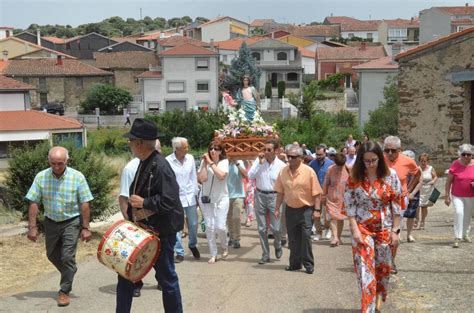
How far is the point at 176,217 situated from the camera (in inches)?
249

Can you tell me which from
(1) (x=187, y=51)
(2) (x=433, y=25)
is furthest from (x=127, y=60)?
(2) (x=433, y=25)

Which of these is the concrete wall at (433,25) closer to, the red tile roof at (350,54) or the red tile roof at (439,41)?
the red tile roof at (439,41)

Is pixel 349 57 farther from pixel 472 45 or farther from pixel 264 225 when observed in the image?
pixel 264 225

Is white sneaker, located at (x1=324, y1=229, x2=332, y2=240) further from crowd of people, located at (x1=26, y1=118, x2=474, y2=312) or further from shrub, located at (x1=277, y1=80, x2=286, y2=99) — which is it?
shrub, located at (x1=277, y1=80, x2=286, y2=99)

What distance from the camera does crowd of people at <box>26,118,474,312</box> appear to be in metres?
6.29

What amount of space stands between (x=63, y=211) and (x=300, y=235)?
10.6 feet

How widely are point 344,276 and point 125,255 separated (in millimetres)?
3652

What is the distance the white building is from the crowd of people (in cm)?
5328

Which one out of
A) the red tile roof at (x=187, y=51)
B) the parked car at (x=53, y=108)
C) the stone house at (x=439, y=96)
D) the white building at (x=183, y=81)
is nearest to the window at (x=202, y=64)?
the white building at (x=183, y=81)

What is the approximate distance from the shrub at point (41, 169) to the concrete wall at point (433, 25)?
28386mm

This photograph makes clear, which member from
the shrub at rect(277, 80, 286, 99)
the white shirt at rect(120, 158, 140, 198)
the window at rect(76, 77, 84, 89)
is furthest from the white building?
the white shirt at rect(120, 158, 140, 198)

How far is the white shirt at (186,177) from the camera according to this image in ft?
32.0

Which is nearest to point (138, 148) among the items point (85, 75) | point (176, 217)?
point (176, 217)

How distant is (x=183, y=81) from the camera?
66.1 m
